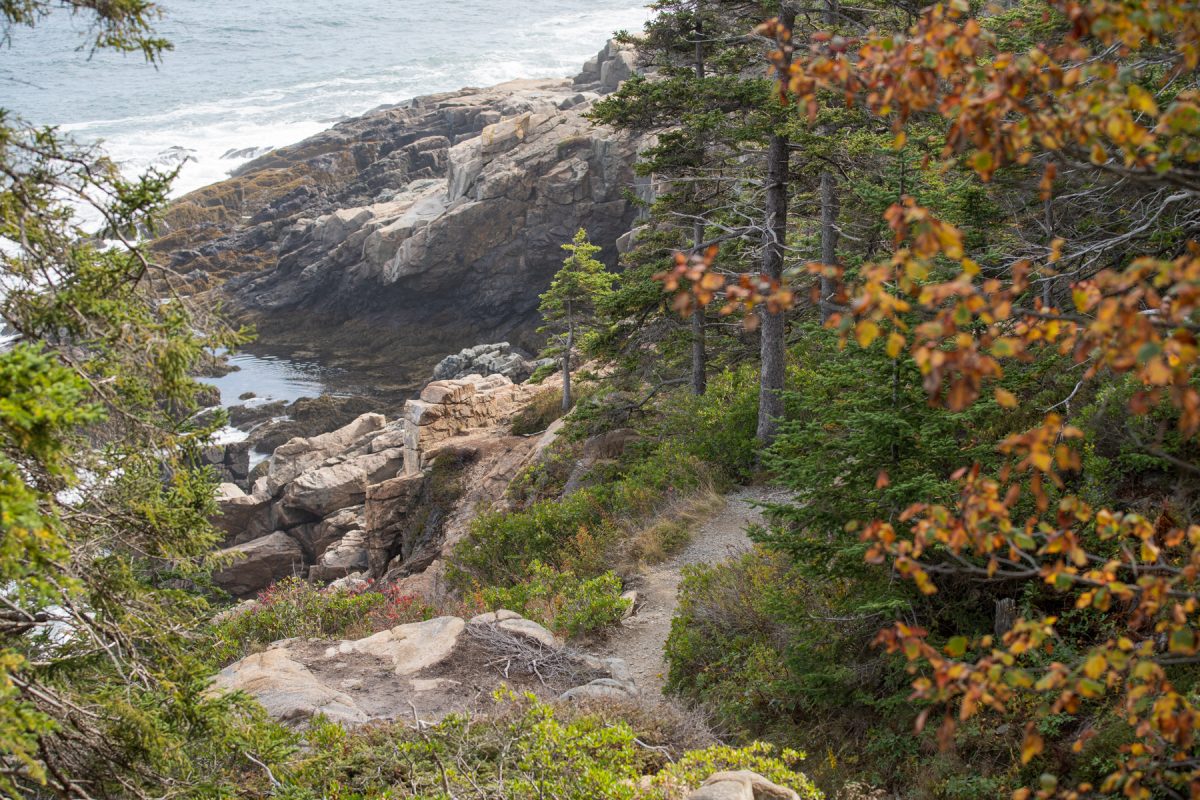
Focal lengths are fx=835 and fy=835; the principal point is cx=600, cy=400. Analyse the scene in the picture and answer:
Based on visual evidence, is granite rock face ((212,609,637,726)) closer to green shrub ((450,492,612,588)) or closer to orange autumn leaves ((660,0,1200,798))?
green shrub ((450,492,612,588))

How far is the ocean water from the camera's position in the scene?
74562 mm

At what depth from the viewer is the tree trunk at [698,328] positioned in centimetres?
1647

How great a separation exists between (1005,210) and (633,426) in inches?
340

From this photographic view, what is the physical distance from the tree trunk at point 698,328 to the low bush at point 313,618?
294 inches

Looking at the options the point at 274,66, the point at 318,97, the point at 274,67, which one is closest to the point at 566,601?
the point at 318,97

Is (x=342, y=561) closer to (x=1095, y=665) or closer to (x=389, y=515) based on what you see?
(x=389, y=515)

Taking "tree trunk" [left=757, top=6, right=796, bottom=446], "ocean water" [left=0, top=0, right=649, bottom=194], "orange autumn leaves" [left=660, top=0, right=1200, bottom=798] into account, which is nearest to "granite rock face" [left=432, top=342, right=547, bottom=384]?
"tree trunk" [left=757, top=6, right=796, bottom=446]

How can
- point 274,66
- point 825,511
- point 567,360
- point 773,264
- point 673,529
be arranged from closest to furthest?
point 825,511 → point 673,529 → point 773,264 → point 567,360 → point 274,66

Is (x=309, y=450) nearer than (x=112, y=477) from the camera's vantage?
No

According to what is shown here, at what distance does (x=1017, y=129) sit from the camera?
2627mm

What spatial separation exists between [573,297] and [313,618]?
1473cm

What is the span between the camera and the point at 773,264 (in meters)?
14.0

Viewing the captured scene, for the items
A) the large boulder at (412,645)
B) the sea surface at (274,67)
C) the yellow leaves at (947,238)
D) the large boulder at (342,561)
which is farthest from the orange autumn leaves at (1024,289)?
the sea surface at (274,67)

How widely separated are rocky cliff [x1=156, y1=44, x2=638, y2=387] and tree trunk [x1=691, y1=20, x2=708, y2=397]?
19.5 m
